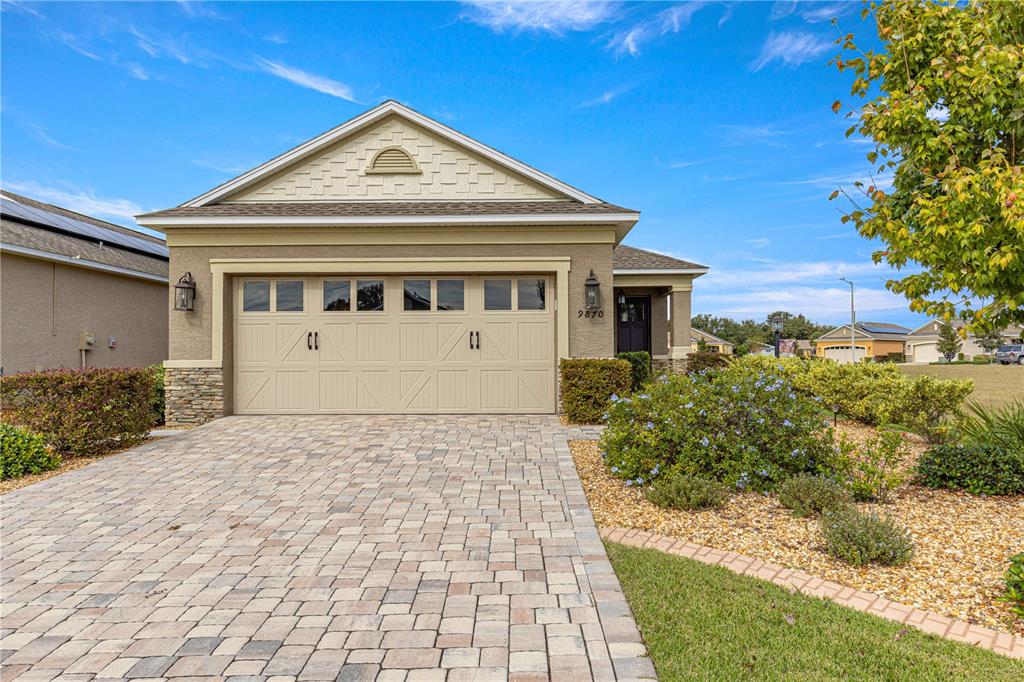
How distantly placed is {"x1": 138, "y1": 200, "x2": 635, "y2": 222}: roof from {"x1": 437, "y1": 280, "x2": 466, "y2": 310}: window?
1.34 m

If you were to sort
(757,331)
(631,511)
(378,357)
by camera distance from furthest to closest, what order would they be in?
(757,331), (378,357), (631,511)

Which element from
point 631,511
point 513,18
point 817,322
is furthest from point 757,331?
point 631,511

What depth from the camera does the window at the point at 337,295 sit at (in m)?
9.74

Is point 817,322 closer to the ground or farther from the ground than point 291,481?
farther from the ground

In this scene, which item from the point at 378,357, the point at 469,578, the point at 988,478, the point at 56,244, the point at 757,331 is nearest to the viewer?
the point at 469,578

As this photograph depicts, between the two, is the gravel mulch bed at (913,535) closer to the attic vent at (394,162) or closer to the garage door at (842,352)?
the attic vent at (394,162)

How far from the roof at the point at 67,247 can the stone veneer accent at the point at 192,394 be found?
13.3 ft

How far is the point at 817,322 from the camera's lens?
6938 cm

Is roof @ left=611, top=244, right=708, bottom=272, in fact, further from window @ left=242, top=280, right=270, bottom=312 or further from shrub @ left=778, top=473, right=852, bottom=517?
shrub @ left=778, top=473, right=852, bottom=517

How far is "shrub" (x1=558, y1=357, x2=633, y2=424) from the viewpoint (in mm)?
8859

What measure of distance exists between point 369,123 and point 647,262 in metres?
8.29

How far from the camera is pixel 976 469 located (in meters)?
4.96

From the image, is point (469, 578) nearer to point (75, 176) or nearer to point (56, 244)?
point (56, 244)

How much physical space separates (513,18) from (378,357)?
295 inches
